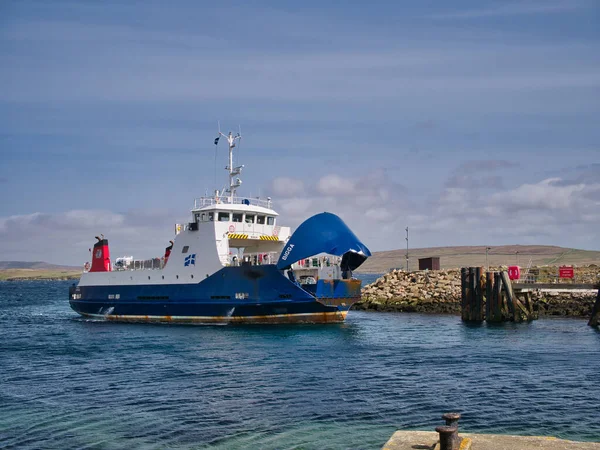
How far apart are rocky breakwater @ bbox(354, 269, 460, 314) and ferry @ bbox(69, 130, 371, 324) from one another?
12.5m

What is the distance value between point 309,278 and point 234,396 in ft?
49.1

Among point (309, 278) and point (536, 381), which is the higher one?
point (309, 278)

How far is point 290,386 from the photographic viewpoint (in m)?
17.6

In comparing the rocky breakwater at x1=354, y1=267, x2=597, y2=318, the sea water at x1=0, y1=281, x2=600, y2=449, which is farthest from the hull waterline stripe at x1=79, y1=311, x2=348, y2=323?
the rocky breakwater at x1=354, y1=267, x2=597, y2=318

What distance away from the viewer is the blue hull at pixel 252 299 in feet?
98.9

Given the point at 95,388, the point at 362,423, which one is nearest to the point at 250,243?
the point at 95,388

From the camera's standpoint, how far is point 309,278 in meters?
31.1

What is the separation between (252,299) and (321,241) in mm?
4584

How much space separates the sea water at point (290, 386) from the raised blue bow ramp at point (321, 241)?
11.7ft

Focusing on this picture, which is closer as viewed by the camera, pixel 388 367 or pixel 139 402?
pixel 139 402

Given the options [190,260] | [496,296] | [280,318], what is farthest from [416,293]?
[190,260]

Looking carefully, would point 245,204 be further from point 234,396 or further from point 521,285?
point 234,396

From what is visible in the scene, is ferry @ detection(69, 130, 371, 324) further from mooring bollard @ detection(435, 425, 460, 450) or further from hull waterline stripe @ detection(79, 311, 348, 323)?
mooring bollard @ detection(435, 425, 460, 450)

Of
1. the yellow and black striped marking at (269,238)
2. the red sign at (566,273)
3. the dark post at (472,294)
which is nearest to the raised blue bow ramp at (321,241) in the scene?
the yellow and black striped marking at (269,238)
